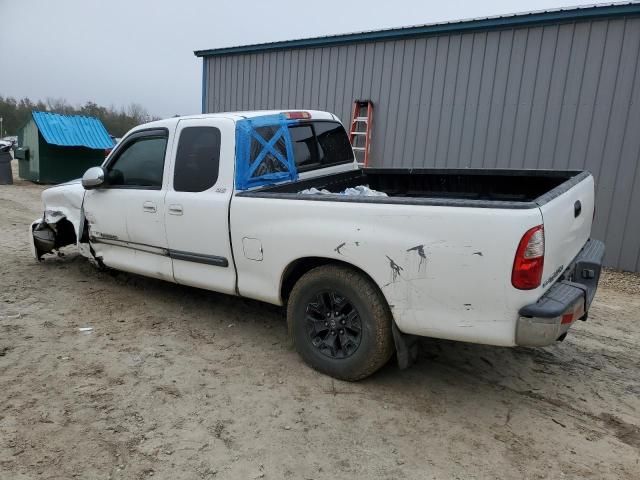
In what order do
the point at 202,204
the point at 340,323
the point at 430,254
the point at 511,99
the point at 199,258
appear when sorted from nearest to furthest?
the point at 430,254 → the point at 340,323 → the point at 202,204 → the point at 199,258 → the point at 511,99

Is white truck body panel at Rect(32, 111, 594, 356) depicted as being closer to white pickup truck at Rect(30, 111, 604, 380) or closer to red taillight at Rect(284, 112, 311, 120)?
white pickup truck at Rect(30, 111, 604, 380)

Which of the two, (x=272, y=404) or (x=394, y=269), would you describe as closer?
(x=394, y=269)

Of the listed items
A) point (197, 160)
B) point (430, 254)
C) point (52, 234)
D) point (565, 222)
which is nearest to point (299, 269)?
point (430, 254)

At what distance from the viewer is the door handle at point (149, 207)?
443 centimetres

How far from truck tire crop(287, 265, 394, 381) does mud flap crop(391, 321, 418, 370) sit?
51 millimetres

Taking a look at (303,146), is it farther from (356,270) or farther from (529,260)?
(529,260)

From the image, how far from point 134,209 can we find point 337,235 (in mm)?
2261

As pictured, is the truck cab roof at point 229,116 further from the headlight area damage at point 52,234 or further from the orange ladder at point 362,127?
the orange ladder at point 362,127

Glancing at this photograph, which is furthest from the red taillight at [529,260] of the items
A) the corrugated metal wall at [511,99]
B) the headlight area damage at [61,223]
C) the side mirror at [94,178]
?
the corrugated metal wall at [511,99]

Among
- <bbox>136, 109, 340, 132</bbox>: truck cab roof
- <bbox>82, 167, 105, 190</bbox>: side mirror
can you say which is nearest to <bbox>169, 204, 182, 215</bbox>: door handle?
<bbox>136, 109, 340, 132</bbox>: truck cab roof

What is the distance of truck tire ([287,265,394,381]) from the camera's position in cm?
325

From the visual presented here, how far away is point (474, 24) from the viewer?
770 centimetres

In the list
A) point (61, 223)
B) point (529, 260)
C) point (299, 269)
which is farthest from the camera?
point (61, 223)

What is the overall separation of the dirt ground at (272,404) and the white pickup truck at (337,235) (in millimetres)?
407
